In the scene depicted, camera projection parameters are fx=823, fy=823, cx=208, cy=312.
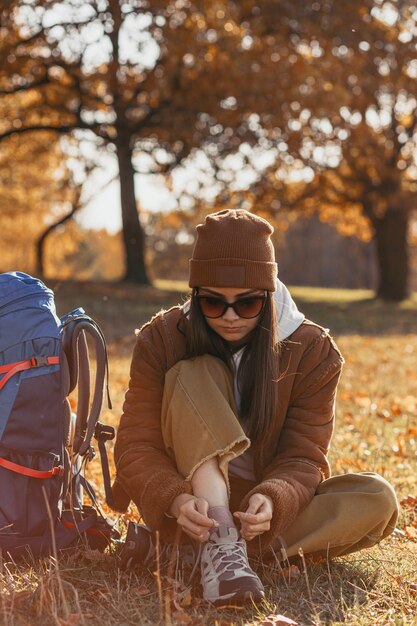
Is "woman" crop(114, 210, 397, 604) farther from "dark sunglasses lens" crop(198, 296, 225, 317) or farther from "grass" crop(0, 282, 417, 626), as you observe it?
"grass" crop(0, 282, 417, 626)

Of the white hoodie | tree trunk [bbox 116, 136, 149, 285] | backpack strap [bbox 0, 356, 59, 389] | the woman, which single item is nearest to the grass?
the woman

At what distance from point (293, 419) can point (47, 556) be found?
41.6 inches

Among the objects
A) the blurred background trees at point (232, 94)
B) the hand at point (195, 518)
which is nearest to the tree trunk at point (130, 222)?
the blurred background trees at point (232, 94)

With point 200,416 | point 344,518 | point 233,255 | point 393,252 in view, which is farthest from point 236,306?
point 393,252

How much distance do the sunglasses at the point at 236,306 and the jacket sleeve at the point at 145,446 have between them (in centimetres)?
28

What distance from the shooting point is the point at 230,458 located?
2.86 metres

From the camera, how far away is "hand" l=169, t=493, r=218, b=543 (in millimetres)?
2750

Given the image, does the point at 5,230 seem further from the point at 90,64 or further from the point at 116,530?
the point at 116,530

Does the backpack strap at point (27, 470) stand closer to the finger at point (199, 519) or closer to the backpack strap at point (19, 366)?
the backpack strap at point (19, 366)

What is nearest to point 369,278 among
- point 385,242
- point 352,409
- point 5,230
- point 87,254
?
point 87,254

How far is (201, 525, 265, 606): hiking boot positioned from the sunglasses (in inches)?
30.2

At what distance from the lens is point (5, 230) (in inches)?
1289

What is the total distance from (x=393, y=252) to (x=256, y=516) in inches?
775

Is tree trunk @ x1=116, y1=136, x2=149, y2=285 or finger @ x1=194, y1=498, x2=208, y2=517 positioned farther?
tree trunk @ x1=116, y1=136, x2=149, y2=285
